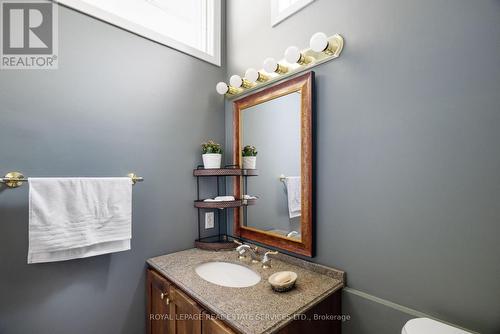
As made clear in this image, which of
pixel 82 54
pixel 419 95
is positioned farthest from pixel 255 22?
pixel 419 95

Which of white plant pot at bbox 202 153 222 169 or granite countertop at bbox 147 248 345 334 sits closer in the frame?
granite countertop at bbox 147 248 345 334

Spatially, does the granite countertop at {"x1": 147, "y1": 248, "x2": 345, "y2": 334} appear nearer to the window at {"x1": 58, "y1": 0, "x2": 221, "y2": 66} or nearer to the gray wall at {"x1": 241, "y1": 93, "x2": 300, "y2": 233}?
the gray wall at {"x1": 241, "y1": 93, "x2": 300, "y2": 233}

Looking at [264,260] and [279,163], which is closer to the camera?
[264,260]

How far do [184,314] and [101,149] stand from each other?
98 centimetres

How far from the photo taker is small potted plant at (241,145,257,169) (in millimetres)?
1630

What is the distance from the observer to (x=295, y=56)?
123 centimetres

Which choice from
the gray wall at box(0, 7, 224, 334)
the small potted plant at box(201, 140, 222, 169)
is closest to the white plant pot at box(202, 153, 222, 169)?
the small potted plant at box(201, 140, 222, 169)

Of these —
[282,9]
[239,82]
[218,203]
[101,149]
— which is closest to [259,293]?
[218,203]

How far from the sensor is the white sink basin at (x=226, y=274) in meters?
1.34

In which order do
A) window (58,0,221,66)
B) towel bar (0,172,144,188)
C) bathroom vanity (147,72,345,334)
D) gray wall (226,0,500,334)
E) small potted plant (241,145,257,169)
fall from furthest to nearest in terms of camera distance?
small potted plant (241,145,257,169), window (58,0,221,66), towel bar (0,172,144,188), bathroom vanity (147,72,345,334), gray wall (226,0,500,334)

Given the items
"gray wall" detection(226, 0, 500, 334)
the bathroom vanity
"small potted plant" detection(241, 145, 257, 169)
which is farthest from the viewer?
"small potted plant" detection(241, 145, 257, 169)

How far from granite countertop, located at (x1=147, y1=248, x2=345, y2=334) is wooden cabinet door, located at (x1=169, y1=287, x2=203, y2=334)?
0.04 meters

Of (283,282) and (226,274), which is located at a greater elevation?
(283,282)

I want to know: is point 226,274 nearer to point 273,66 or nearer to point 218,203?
point 218,203
